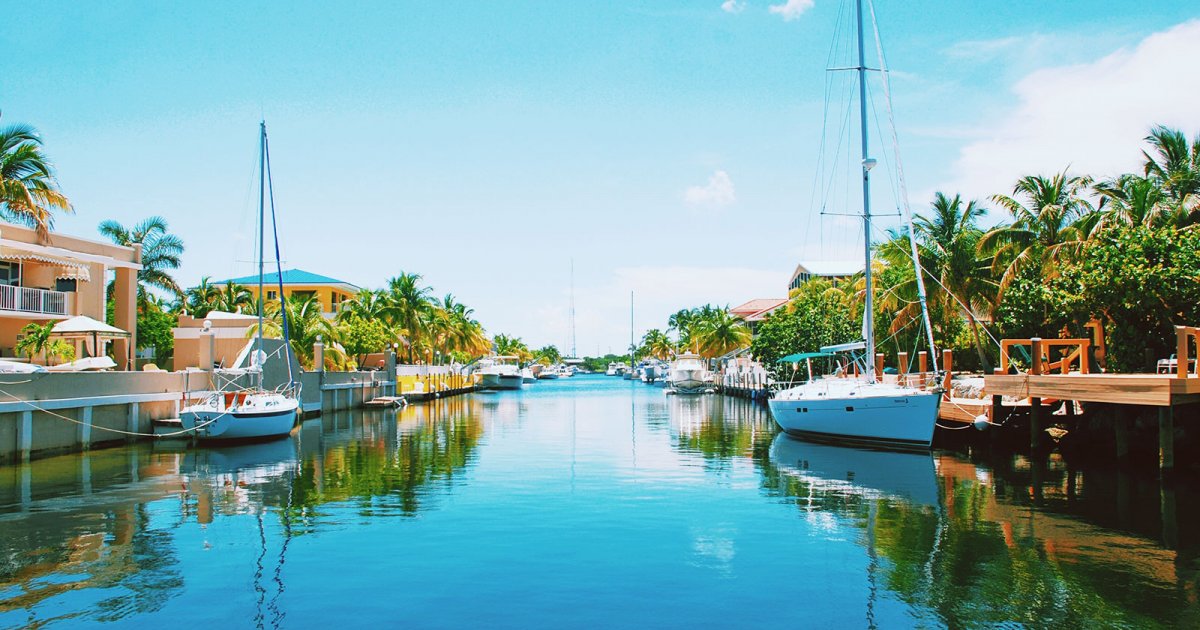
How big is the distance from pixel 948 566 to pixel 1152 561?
354 cm

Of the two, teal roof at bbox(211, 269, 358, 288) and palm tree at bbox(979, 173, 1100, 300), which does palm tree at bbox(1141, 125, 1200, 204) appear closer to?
palm tree at bbox(979, 173, 1100, 300)

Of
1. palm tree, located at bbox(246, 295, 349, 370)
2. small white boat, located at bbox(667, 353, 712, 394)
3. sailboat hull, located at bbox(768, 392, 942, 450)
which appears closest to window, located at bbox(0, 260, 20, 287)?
palm tree, located at bbox(246, 295, 349, 370)

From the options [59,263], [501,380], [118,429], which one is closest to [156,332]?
[59,263]

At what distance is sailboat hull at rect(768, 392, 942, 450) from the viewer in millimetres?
28109

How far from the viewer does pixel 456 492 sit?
2128 cm

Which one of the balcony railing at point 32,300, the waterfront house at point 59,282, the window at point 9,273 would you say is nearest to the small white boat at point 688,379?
the waterfront house at point 59,282

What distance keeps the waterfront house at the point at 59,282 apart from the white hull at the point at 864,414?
97.4 ft

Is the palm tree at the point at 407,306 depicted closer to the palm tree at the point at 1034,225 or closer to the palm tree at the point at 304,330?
the palm tree at the point at 304,330

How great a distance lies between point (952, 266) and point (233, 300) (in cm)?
5343

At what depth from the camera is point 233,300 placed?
211 feet

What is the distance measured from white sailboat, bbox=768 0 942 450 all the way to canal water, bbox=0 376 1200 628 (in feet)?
5.14

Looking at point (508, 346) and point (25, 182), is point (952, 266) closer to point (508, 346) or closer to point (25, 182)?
point (25, 182)

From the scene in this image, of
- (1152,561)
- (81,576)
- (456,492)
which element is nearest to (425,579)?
(81,576)

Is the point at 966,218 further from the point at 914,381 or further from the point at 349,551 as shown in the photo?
the point at 349,551
